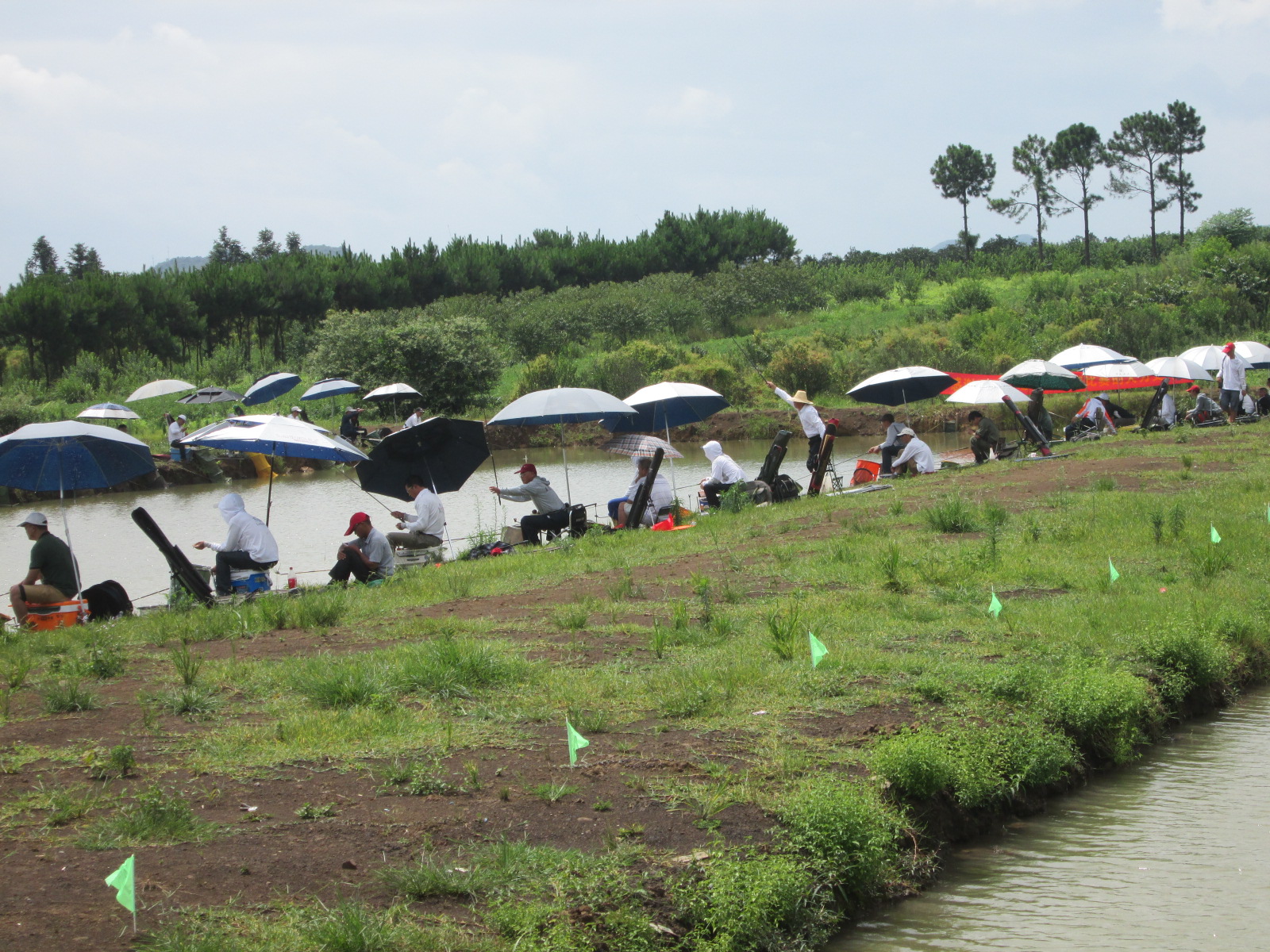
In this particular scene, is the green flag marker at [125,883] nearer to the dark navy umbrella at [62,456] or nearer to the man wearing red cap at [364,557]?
the man wearing red cap at [364,557]

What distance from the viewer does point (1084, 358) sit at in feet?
82.1

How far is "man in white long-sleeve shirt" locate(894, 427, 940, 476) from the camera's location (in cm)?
1953

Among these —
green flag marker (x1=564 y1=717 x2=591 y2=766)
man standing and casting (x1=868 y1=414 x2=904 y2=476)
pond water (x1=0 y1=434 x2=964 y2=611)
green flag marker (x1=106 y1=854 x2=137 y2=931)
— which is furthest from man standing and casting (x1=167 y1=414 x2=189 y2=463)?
green flag marker (x1=106 y1=854 x2=137 y2=931)

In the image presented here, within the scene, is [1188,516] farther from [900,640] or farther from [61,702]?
[61,702]

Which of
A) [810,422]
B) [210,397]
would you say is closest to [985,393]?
[810,422]

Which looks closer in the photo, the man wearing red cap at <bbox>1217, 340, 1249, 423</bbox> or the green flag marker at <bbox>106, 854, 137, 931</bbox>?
the green flag marker at <bbox>106, 854, 137, 931</bbox>

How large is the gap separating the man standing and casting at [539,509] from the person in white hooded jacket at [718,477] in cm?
279

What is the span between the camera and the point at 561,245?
3120 inches

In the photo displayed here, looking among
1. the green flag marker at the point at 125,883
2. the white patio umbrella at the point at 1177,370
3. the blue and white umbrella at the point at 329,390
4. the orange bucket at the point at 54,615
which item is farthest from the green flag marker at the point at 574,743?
the blue and white umbrella at the point at 329,390

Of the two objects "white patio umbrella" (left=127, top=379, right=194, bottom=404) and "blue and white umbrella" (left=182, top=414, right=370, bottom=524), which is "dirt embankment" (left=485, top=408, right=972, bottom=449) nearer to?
"white patio umbrella" (left=127, top=379, right=194, bottom=404)

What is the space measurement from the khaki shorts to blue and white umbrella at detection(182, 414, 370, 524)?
7.72 ft

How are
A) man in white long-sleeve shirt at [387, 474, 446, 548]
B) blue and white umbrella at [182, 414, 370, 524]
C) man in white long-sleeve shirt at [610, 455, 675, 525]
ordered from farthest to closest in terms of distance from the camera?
1. man in white long-sleeve shirt at [610, 455, 675, 525]
2. man in white long-sleeve shirt at [387, 474, 446, 548]
3. blue and white umbrella at [182, 414, 370, 524]

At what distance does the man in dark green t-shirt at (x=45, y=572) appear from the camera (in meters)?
11.2

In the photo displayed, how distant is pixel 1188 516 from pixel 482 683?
28.0 ft
